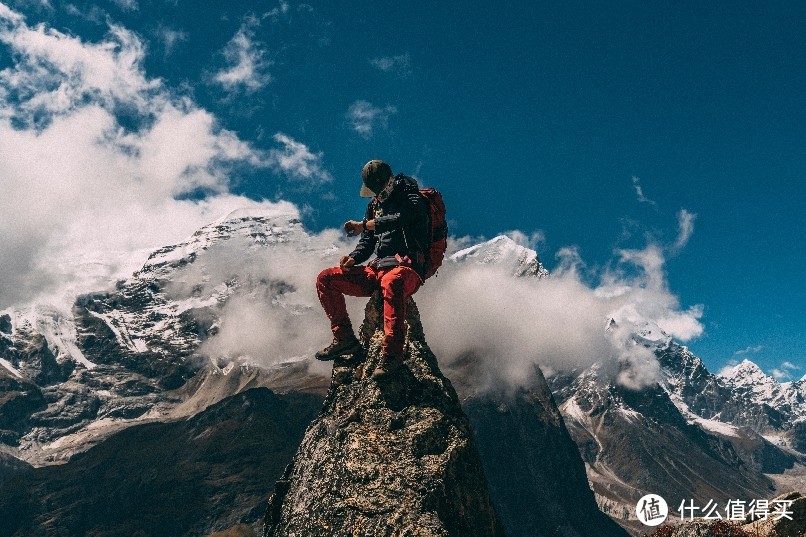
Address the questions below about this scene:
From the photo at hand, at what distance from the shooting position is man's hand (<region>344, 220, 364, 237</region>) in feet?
50.4

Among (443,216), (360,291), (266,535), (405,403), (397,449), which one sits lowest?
(266,535)

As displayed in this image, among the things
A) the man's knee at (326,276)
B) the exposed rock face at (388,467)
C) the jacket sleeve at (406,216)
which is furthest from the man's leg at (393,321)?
the man's knee at (326,276)

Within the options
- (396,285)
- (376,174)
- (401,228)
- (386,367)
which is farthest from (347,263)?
(386,367)

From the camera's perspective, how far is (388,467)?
12.5 m

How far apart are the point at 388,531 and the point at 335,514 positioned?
44.4 inches

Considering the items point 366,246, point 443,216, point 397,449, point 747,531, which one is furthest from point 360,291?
point 747,531

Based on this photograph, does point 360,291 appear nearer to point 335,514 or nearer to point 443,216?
point 443,216

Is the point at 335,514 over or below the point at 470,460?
below

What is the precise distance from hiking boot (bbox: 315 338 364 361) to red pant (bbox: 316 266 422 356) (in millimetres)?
133

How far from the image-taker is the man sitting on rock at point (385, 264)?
14031mm

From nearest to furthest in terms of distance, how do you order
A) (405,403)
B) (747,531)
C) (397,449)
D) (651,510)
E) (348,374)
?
(397,449)
(405,403)
(348,374)
(747,531)
(651,510)

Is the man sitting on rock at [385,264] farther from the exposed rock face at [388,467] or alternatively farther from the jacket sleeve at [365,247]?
the exposed rock face at [388,467]

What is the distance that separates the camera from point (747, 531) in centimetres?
1689

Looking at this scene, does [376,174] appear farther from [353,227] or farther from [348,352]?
[348,352]
